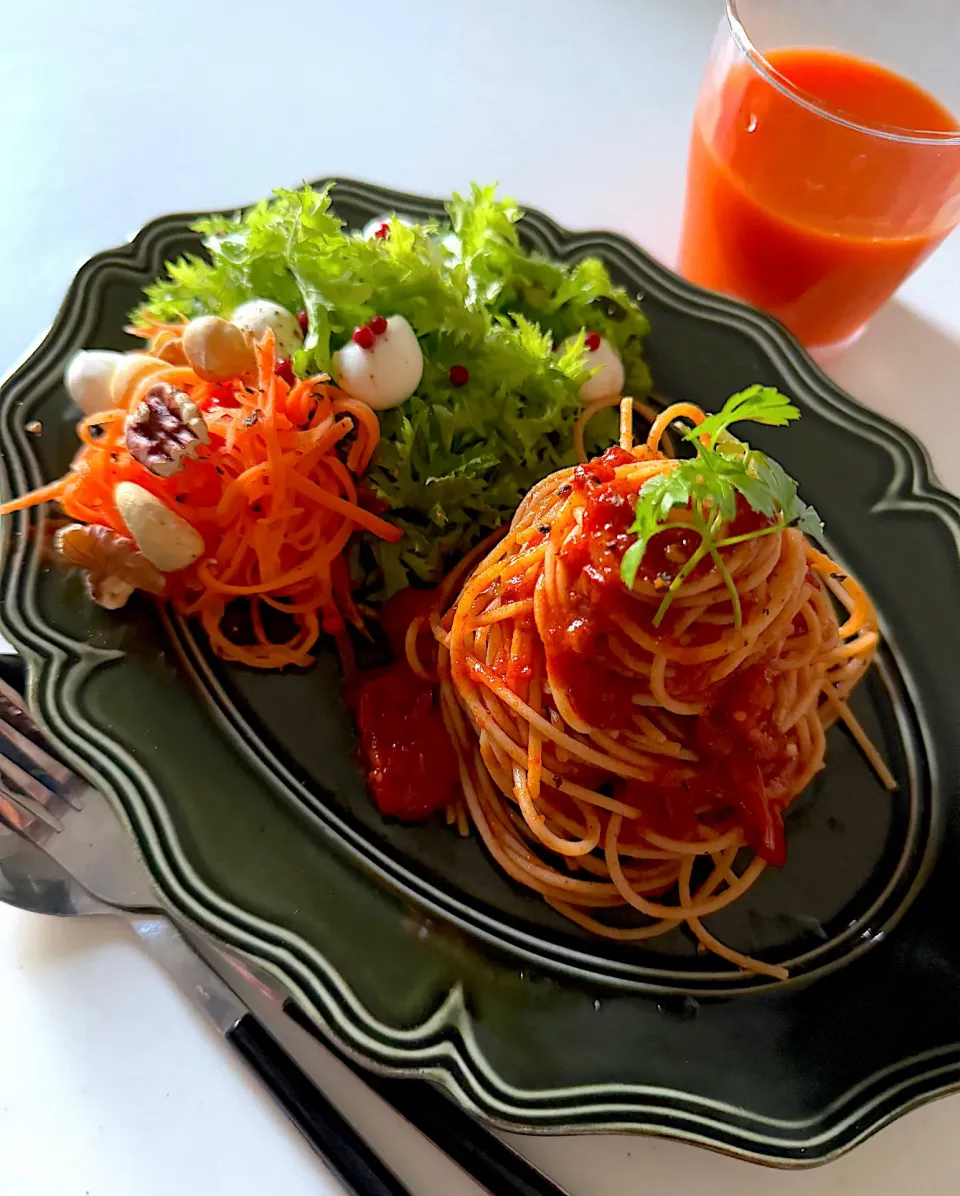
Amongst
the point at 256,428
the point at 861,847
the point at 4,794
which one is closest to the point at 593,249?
the point at 256,428

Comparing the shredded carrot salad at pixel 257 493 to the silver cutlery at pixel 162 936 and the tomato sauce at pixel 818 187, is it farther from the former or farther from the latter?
the tomato sauce at pixel 818 187

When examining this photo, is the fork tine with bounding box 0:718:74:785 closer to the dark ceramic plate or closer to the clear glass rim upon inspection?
the dark ceramic plate

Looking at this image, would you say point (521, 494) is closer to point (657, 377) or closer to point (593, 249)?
point (657, 377)

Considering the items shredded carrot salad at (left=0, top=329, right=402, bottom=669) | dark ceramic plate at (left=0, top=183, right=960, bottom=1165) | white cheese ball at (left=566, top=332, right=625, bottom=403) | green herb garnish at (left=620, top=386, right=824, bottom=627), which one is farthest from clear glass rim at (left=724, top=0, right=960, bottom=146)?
shredded carrot salad at (left=0, top=329, right=402, bottom=669)

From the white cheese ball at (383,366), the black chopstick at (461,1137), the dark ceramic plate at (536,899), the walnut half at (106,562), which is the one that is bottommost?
the black chopstick at (461,1137)

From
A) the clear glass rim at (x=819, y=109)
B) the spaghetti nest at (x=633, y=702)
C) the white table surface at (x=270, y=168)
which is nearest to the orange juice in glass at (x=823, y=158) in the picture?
the clear glass rim at (x=819, y=109)

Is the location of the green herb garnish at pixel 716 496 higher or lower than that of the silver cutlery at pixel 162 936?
higher
